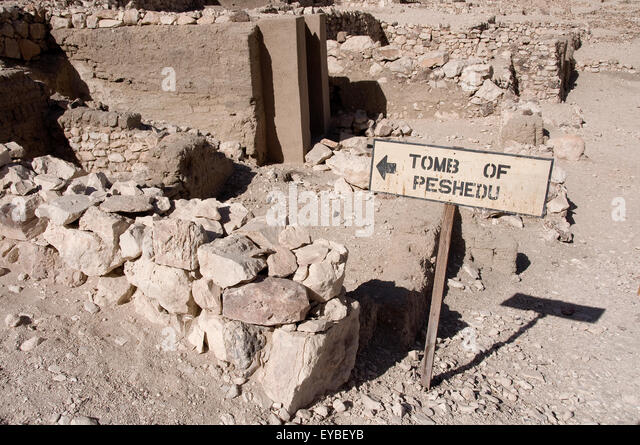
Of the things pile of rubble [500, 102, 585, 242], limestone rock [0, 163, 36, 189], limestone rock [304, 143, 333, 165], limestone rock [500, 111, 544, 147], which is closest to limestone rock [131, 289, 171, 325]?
limestone rock [0, 163, 36, 189]

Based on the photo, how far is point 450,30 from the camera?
12.4 m

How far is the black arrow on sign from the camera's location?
332 cm

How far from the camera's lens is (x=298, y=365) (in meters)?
2.99

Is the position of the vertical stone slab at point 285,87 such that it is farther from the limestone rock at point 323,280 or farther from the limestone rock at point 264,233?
the limestone rock at point 323,280

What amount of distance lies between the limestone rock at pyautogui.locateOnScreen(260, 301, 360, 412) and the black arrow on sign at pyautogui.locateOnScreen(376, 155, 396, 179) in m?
1.00

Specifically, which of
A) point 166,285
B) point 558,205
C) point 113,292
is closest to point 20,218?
point 113,292

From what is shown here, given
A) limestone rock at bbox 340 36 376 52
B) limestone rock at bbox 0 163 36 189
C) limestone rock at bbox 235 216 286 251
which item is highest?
limestone rock at bbox 340 36 376 52

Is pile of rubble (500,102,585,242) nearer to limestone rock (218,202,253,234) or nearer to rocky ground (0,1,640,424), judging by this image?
rocky ground (0,1,640,424)

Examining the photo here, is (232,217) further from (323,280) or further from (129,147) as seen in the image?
(129,147)

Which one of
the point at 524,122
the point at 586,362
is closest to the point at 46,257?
the point at 586,362

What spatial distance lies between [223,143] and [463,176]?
5214mm

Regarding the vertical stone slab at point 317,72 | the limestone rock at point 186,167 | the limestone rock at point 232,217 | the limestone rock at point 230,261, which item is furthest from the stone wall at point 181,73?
the limestone rock at point 230,261

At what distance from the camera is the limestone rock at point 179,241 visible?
3.20 m
